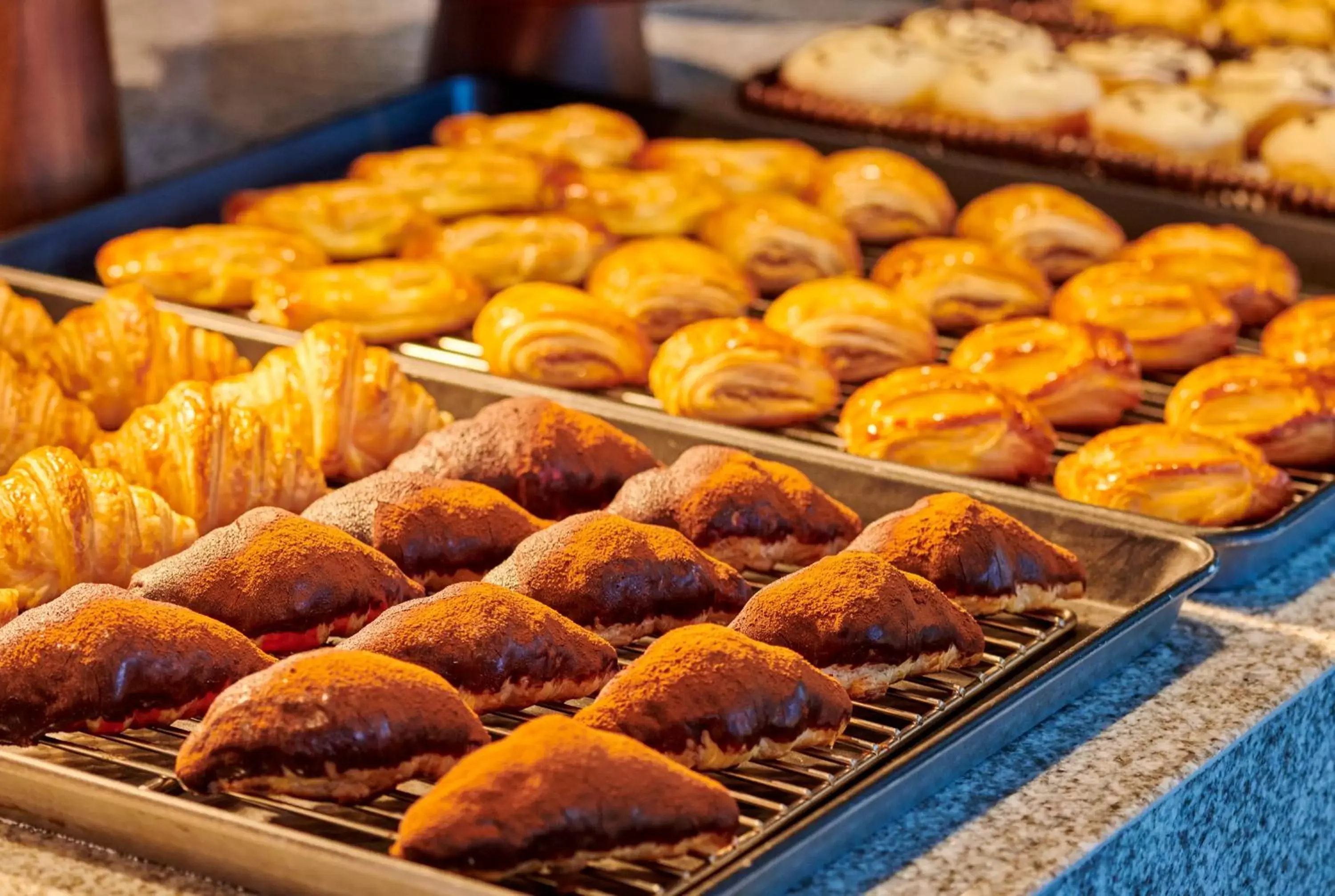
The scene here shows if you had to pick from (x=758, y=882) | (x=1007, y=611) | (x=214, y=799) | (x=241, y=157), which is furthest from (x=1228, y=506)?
(x=241, y=157)

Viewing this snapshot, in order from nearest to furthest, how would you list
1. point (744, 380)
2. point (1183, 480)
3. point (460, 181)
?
point (1183, 480), point (744, 380), point (460, 181)

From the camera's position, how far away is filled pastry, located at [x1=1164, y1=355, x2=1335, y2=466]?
7.51ft

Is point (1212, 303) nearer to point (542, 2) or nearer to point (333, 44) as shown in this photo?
point (542, 2)

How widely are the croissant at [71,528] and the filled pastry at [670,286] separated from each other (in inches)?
34.1

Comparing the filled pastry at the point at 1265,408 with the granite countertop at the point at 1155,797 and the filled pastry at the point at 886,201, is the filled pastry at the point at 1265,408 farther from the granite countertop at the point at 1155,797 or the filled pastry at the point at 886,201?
the filled pastry at the point at 886,201

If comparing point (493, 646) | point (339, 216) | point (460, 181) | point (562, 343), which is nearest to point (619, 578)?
point (493, 646)

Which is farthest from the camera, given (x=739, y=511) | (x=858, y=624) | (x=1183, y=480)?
(x=1183, y=480)

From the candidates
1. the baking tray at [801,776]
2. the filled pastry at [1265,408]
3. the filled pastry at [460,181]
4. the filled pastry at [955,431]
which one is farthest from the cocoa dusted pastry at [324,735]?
the filled pastry at [460,181]

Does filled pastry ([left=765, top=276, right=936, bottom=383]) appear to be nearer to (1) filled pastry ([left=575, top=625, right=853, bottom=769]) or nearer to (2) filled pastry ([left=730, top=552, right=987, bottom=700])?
(2) filled pastry ([left=730, top=552, right=987, bottom=700])

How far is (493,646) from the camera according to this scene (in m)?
1.60

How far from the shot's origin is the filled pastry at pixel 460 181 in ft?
9.79

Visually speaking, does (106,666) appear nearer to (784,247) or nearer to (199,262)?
(199,262)

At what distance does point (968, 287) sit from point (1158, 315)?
0.26m

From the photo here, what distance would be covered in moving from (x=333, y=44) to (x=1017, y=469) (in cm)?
227
